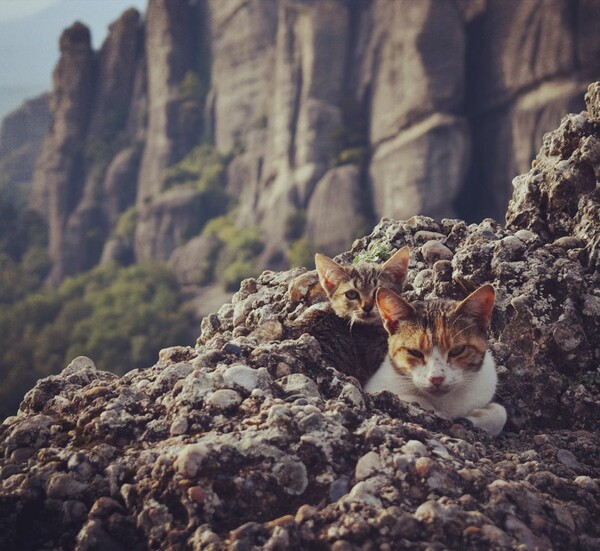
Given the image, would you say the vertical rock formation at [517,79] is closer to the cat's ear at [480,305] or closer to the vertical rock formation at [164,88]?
the vertical rock formation at [164,88]

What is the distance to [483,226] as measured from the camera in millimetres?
4949

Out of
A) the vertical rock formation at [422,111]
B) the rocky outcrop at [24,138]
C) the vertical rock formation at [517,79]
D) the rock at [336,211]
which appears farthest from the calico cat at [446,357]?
the rocky outcrop at [24,138]

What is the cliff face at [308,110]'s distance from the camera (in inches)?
1587

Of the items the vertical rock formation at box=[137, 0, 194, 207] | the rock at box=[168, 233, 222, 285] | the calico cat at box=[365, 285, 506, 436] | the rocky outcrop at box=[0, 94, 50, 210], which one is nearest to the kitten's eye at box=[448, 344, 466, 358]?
the calico cat at box=[365, 285, 506, 436]

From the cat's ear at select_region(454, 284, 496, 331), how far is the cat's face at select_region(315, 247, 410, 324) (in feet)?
2.96

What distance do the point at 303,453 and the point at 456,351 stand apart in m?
1.56

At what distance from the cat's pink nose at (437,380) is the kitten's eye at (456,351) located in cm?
17

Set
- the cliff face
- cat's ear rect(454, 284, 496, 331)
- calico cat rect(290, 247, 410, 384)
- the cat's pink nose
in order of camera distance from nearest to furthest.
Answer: cat's ear rect(454, 284, 496, 331)
the cat's pink nose
calico cat rect(290, 247, 410, 384)
the cliff face

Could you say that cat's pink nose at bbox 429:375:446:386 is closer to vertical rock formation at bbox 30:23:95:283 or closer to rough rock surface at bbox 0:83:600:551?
rough rock surface at bbox 0:83:600:551

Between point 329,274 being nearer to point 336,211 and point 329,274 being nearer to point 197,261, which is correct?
point 336,211

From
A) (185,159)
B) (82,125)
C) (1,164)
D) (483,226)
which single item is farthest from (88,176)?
(483,226)

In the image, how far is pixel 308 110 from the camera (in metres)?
50.1

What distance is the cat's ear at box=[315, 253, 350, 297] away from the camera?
501 cm

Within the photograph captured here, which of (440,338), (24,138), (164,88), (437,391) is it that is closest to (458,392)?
(437,391)
